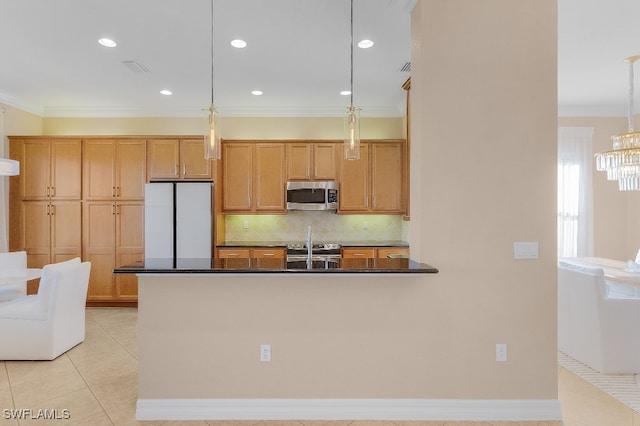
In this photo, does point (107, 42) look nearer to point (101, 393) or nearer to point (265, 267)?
point (265, 267)

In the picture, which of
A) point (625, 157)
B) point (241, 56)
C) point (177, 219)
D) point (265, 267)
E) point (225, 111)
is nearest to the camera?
point (265, 267)

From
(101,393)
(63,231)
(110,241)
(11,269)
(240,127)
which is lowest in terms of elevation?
(101,393)

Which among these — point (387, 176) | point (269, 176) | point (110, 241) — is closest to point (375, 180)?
point (387, 176)

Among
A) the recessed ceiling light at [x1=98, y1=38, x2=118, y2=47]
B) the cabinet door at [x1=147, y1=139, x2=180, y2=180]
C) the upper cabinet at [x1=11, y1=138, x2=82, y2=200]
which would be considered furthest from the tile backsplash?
the recessed ceiling light at [x1=98, y1=38, x2=118, y2=47]

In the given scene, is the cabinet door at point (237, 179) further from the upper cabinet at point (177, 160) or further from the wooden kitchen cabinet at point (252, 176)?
the upper cabinet at point (177, 160)

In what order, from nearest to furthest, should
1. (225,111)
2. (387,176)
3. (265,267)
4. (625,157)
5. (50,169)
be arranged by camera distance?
(265,267) < (625,157) < (50,169) < (387,176) < (225,111)

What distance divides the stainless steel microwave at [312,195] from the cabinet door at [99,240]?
2.50m

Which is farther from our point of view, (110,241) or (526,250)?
(110,241)

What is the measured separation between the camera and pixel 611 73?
4184 mm

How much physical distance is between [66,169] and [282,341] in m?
4.42

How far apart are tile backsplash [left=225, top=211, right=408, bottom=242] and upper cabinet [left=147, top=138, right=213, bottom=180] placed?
863 mm

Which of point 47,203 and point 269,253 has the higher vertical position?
point 47,203

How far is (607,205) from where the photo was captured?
5.60 m

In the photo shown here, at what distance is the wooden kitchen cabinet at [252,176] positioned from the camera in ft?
17.1
